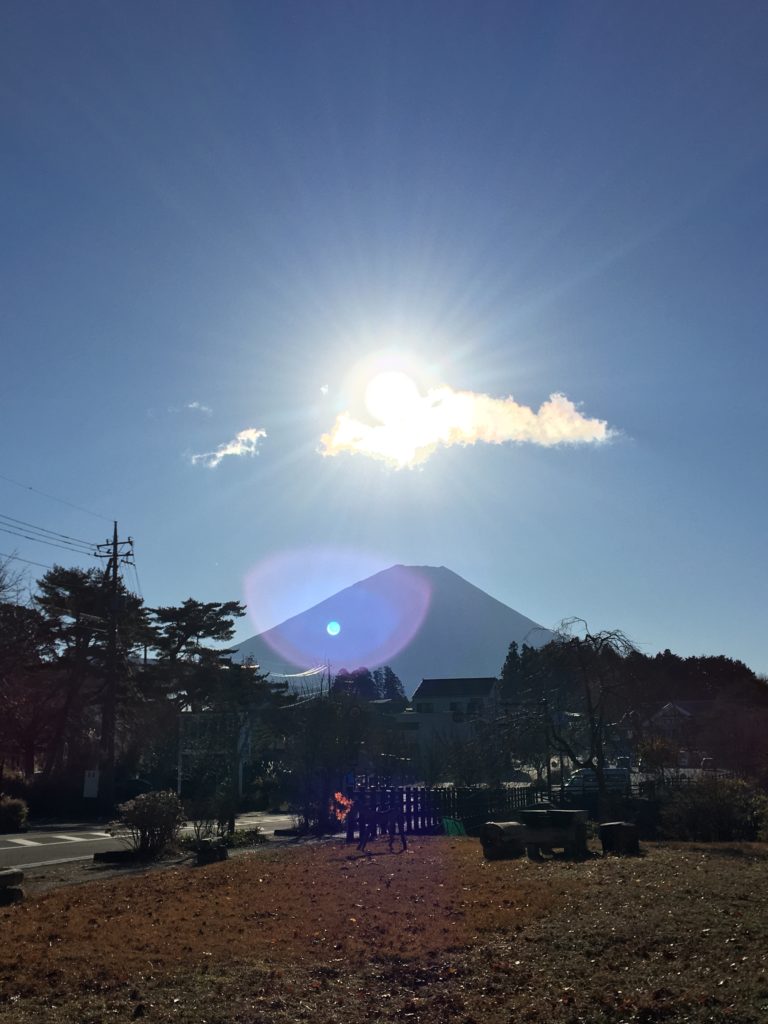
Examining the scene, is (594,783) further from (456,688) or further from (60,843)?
(456,688)

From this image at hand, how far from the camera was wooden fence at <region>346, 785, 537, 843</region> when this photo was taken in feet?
61.3

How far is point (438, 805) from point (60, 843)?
10781 mm

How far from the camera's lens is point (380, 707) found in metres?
89.2

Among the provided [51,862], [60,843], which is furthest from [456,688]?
[51,862]

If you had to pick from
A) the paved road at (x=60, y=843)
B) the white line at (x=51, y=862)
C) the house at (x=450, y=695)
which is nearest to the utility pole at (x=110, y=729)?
the paved road at (x=60, y=843)

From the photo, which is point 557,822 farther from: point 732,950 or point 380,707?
point 380,707

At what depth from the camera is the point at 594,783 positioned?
A: 33.9m

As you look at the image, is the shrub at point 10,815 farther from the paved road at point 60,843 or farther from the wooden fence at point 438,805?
the wooden fence at point 438,805

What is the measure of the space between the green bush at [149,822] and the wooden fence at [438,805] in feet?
13.3

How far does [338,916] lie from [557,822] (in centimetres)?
660

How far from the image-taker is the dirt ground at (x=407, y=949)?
5.82m

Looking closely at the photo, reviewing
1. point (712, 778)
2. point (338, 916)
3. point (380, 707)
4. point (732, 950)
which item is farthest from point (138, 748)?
point (380, 707)

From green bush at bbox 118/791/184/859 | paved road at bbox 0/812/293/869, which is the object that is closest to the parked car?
paved road at bbox 0/812/293/869

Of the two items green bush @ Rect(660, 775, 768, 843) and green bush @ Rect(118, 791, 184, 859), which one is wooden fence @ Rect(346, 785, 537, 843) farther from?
green bush @ Rect(660, 775, 768, 843)
